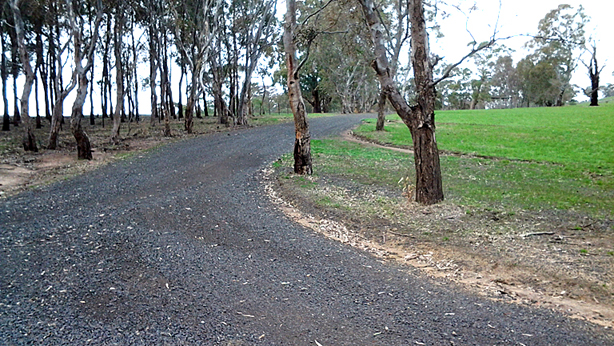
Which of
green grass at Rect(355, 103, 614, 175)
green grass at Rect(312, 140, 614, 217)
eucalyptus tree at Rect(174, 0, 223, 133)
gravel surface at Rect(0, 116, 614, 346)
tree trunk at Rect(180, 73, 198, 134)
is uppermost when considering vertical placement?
eucalyptus tree at Rect(174, 0, 223, 133)

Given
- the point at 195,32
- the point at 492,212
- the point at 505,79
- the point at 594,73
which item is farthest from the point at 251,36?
the point at 505,79

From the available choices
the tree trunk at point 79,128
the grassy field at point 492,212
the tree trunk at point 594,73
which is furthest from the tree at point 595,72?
the tree trunk at point 79,128

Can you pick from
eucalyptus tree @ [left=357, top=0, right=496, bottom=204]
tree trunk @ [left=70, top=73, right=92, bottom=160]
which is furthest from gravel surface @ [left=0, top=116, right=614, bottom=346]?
tree trunk @ [left=70, top=73, right=92, bottom=160]

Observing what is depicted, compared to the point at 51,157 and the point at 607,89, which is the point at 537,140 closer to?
the point at 51,157

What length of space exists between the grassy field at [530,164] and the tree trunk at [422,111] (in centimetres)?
101

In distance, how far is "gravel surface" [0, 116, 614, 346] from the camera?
3547 mm

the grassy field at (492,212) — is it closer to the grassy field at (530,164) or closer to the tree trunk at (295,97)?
the grassy field at (530,164)

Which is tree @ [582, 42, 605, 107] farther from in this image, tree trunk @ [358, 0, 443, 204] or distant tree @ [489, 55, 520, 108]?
tree trunk @ [358, 0, 443, 204]

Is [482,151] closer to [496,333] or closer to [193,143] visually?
[193,143]

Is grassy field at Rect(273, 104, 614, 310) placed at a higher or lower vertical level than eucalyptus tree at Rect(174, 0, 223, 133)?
lower

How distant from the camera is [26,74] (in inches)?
632

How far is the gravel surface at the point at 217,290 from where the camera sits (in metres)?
3.55

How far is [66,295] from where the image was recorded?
4215 millimetres

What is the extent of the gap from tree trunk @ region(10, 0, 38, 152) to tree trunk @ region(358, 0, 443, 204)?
13.8 m
